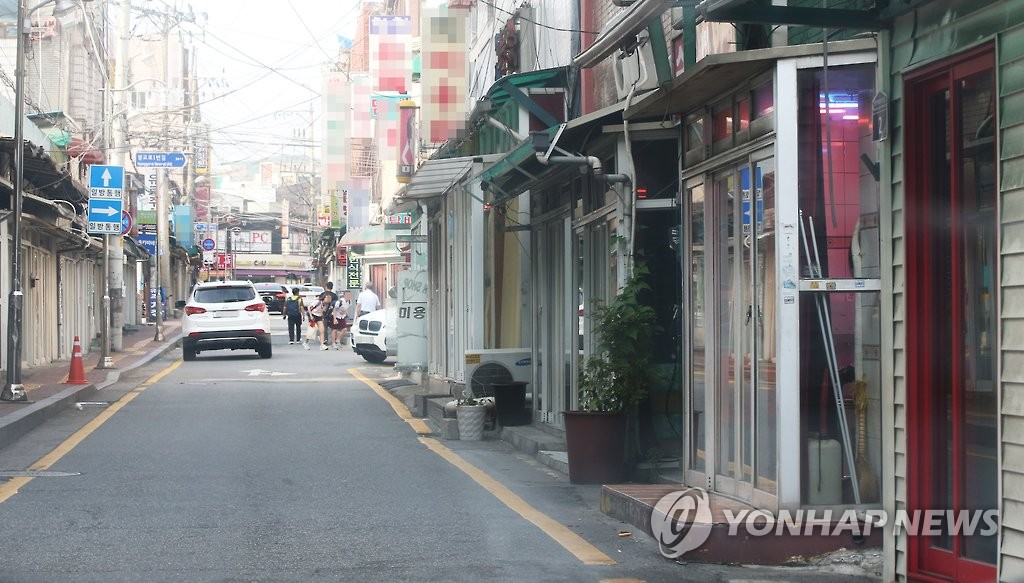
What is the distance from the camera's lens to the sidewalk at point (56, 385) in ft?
48.8

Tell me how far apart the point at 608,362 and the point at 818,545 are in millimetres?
3499

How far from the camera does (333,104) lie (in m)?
63.2

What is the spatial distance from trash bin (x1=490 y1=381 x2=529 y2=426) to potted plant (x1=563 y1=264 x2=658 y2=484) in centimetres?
380

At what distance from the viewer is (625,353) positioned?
10.5 meters

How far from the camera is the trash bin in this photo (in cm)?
1467

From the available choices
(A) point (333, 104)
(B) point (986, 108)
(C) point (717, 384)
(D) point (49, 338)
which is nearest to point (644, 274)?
(C) point (717, 384)

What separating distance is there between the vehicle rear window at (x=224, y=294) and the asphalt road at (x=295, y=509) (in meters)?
13.7

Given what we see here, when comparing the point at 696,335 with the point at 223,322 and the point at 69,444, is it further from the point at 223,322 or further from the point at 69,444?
the point at 223,322

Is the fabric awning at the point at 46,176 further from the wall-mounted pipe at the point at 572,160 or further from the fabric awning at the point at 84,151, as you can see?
the wall-mounted pipe at the point at 572,160

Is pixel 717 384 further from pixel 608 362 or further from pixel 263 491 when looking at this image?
pixel 263 491

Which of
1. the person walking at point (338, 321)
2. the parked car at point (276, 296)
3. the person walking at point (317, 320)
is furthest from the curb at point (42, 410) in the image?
the parked car at point (276, 296)

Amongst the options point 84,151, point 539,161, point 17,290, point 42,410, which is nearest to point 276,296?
point 84,151

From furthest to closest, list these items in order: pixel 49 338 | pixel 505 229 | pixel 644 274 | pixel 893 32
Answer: pixel 49 338, pixel 505 229, pixel 644 274, pixel 893 32

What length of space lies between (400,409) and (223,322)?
1318 centimetres
